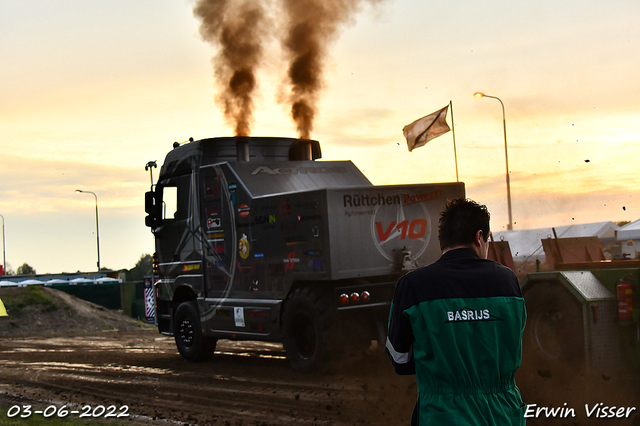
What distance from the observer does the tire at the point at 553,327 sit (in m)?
7.86

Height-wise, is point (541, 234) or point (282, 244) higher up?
point (541, 234)

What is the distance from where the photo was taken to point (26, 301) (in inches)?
1109

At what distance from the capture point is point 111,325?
2764 cm

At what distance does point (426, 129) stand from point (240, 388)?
12709mm

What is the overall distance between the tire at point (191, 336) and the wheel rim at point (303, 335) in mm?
2777

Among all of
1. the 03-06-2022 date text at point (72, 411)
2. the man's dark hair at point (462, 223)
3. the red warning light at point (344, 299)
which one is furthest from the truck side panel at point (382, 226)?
the man's dark hair at point (462, 223)

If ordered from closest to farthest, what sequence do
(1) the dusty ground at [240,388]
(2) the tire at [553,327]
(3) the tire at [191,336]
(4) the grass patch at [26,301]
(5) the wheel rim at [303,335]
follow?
(1) the dusty ground at [240,388]
(2) the tire at [553,327]
(5) the wheel rim at [303,335]
(3) the tire at [191,336]
(4) the grass patch at [26,301]

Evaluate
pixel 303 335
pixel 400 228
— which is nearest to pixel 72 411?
pixel 303 335

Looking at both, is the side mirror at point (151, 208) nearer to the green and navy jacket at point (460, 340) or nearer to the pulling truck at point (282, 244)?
the pulling truck at point (282, 244)

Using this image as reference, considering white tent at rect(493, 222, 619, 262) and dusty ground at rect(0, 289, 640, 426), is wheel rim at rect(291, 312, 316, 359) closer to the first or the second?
dusty ground at rect(0, 289, 640, 426)

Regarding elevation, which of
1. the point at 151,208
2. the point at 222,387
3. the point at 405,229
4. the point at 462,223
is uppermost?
the point at 151,208

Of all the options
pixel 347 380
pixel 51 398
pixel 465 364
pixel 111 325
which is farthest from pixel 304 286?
pixel 111 325

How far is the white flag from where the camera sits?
20625 millimetres

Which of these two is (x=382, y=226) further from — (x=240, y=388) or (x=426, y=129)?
(x=426, y=129)
